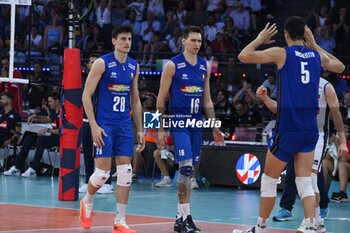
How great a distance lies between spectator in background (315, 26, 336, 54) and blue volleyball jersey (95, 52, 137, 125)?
1011 centimetres

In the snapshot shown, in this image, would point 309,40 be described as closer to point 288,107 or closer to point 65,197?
point 288,107

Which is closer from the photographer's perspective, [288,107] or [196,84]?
[288,107]

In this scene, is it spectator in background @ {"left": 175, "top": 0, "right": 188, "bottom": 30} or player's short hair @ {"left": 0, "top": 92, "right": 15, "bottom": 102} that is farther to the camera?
spectator in background @ {"left": 175, "top": 0, "right": 188, "bottom": 30}

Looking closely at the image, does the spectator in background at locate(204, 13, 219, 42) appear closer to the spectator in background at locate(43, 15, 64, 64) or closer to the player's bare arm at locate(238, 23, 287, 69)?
the spectator in background at locate(43, 15, 64, 64)

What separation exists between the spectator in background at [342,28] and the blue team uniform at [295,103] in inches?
455

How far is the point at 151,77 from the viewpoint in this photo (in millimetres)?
16875

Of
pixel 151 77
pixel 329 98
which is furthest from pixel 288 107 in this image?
pixel 151 77

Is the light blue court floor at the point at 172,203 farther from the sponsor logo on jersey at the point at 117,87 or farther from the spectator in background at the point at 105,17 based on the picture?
the spectator in background at the point at 105,17

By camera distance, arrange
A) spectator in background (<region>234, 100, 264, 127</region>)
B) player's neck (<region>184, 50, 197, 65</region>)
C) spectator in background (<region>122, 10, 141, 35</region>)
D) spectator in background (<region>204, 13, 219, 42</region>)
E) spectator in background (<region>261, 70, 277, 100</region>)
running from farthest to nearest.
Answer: spectator in background (<region>122, 10, 141, 35</region>) → spectator in background (<region>204, 13, 219, 42</region>) → spectator in background (<region>261, 70, 277, 100</region>) → spectator in background (<region>234, 100, 264, 127</region>) → player's neck (<region>184, 50, 197, 65</region>)

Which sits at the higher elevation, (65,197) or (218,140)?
(218,140)

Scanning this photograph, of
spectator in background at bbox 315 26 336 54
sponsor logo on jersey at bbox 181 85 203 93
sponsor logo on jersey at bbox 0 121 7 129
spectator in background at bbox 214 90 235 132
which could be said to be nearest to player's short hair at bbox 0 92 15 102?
sponsor logo on jersey at bbox 0 121 7 129

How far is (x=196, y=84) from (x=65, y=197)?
3.66 metres

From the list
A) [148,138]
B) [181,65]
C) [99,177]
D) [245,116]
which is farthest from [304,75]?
[148,138]

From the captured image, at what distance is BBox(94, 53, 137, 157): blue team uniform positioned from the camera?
24.6 ft
